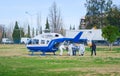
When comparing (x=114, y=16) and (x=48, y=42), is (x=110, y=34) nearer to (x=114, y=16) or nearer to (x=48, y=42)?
(x=48, y=42)

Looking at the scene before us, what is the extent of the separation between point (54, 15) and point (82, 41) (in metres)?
60.0

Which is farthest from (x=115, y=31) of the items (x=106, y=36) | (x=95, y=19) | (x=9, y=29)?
(x=9, y=29)

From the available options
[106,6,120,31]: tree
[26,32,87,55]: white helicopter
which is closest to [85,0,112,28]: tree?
[106,6,120,31]: tree

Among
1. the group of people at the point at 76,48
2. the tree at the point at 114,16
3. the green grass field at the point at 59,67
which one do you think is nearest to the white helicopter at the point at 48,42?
the group of people at the point at 76,48

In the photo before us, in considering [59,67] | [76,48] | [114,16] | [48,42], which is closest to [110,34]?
[48,42]

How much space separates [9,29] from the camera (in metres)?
168

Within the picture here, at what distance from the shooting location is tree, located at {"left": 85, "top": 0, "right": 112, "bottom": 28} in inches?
4441

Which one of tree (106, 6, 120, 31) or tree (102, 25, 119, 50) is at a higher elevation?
tree (106, 6, 120, 31)

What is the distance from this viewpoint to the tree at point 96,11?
4441 inches

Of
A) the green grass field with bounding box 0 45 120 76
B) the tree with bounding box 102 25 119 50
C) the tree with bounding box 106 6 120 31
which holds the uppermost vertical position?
the tree with bounding box 106 6 120 31

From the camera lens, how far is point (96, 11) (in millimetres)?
114438

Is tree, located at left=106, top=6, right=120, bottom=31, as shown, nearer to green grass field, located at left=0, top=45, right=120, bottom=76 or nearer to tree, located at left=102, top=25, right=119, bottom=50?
tree, located at left=102, top=25, right=119, bottom=50

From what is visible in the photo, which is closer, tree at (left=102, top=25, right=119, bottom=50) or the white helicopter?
the white helicopter

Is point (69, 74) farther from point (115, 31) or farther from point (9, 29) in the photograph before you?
point (9, 29)
